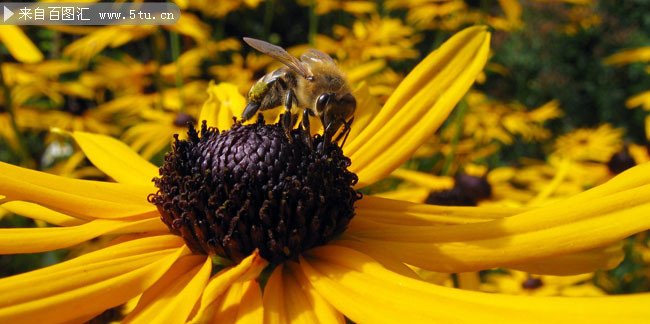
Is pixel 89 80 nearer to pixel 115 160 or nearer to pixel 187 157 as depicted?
pixel 115 160

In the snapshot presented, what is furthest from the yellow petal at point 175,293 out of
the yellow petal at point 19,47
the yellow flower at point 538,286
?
the yellow flower at point 538,286

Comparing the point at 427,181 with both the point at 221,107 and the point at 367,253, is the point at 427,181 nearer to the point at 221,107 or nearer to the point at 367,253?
the point at 221,107

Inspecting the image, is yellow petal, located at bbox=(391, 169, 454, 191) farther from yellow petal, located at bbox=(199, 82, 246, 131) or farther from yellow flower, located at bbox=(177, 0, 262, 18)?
yellow flower, located at bbox=(177, 0, 262, 18)

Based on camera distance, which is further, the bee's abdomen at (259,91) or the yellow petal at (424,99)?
the bee's abdomen at (259,91)

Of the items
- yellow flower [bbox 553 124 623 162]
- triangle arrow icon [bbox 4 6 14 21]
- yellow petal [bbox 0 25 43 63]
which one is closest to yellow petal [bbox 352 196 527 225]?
yellow petal [bbox 0 25 43 63]

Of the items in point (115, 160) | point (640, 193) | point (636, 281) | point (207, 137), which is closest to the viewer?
point (640, 193)

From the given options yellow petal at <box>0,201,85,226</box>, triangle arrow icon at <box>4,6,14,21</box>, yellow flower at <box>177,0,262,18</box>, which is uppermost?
yellow flower at <box>177,0,262,18</box>

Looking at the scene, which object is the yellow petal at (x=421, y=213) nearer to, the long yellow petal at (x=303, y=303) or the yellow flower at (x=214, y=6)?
the long yellow petal at (x=303, y=303)

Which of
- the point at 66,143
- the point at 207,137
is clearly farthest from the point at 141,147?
the point at 207,137
